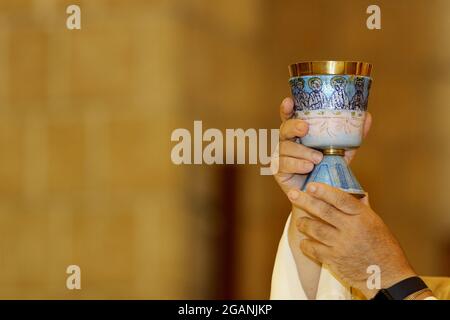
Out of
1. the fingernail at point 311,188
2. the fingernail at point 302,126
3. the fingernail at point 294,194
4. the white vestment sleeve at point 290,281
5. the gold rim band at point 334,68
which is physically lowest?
the white vestment sleeve at point 290,281

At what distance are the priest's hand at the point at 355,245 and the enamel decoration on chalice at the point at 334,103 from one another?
0.42 feet

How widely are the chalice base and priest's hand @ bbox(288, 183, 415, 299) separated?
67 millimetres

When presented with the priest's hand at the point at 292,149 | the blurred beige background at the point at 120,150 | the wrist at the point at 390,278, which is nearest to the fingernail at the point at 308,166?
the priest's hand at the point at 292,149

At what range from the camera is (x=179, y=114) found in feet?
9.20

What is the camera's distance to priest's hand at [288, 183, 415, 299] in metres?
1.49

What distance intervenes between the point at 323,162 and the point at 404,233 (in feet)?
6.90

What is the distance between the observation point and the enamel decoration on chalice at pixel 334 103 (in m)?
1.34

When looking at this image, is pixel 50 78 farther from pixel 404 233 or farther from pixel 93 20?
pixel 404 233

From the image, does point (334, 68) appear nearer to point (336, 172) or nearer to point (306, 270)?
point (336, 172)

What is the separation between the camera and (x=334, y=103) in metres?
1.34

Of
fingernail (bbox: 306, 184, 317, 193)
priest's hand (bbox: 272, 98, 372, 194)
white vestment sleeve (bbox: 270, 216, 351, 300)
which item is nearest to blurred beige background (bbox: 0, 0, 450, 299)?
white vestment sleeve (bbox: 270, 216, 351, 300)

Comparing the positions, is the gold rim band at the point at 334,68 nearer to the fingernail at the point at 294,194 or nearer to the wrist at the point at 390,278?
the fingernail at the point at 294,194

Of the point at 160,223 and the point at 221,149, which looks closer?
the point at 160,223
